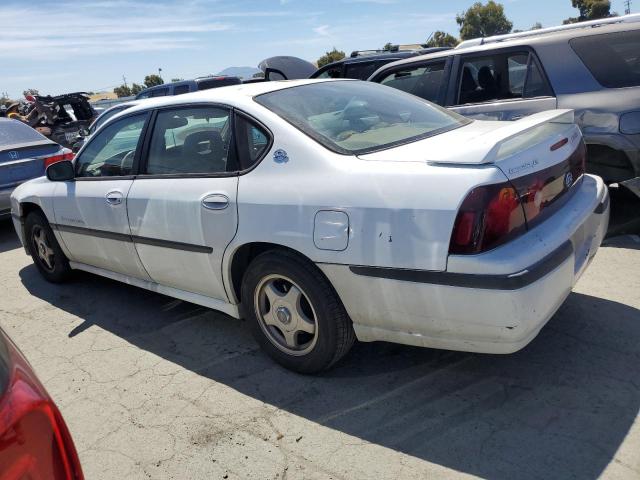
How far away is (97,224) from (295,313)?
190 cm

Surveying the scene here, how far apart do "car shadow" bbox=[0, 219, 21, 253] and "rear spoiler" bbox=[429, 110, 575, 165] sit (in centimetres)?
609

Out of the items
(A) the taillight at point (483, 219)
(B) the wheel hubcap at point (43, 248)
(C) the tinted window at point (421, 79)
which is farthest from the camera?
(C) the tinted window at point (421, 79)

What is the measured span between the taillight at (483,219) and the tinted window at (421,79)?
3.56 metres

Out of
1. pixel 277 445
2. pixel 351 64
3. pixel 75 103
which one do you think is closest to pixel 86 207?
pixel 277 445

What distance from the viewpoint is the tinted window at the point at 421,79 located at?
577 cm

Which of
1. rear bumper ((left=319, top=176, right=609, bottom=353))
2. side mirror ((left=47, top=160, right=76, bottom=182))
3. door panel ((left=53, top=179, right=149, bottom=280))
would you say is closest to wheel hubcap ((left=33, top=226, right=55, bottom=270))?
door panel ((left=53, top=179, right=149, bottom=280))

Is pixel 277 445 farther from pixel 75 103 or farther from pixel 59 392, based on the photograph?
pixel 75 103

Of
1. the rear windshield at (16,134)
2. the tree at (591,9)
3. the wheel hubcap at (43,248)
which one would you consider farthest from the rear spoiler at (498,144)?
the tree at (591,9)

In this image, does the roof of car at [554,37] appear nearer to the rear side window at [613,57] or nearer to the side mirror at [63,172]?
the rear side window at [613,57]

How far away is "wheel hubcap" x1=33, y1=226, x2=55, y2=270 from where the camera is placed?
499 centimetres

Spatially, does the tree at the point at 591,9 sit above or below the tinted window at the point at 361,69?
above

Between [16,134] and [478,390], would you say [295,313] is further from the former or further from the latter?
[16,134]

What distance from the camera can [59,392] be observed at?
3.31 meters

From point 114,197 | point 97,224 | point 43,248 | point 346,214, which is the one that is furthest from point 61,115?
point 346,214
